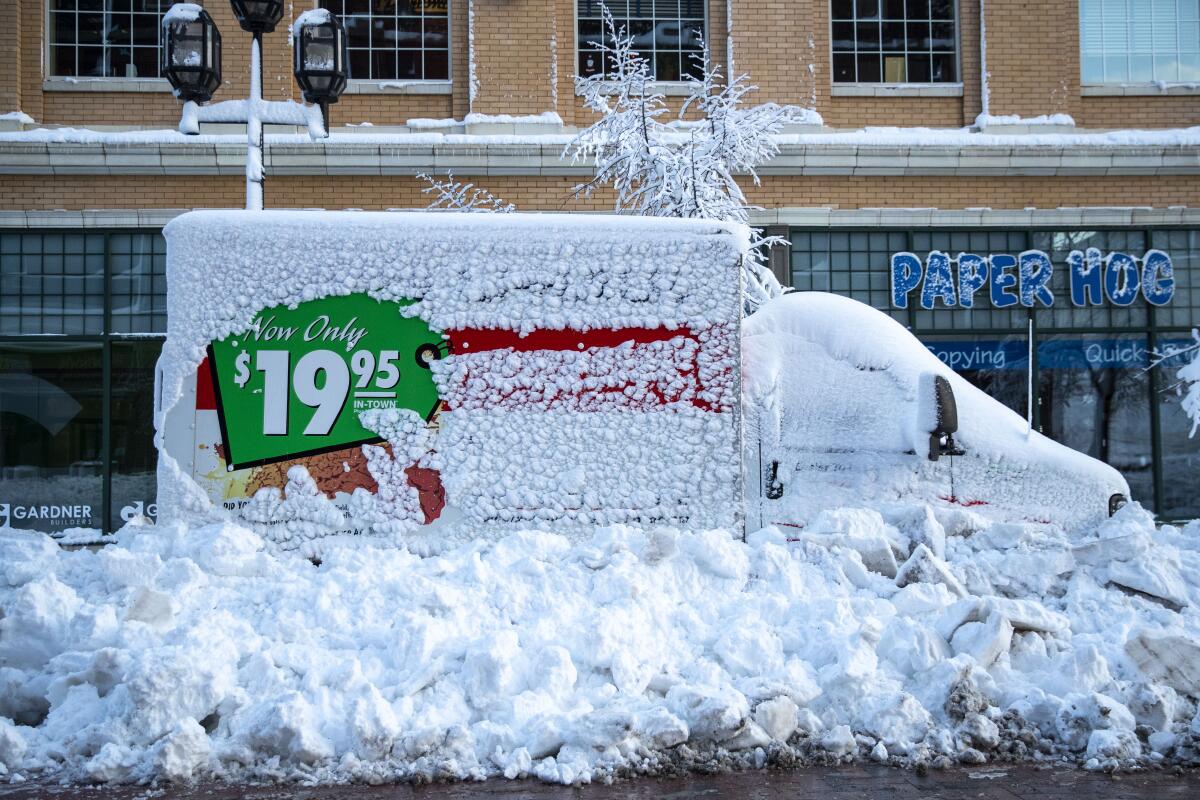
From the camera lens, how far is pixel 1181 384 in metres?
15.2

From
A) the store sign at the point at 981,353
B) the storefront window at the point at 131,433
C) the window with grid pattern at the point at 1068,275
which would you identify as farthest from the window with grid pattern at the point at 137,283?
the window with grid pattern at the point at 1068,275

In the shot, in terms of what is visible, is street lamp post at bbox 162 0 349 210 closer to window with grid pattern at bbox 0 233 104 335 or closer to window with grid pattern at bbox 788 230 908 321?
window with grid pattern at bbox 0 233 104 335

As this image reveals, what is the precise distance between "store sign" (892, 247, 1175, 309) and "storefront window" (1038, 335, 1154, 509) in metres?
0.57

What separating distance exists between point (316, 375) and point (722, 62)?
32.8 feet

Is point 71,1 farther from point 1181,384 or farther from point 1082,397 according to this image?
point 1181,384

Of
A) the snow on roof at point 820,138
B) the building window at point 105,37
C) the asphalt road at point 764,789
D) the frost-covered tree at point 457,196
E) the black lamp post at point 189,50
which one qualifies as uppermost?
the building window at point 105,37

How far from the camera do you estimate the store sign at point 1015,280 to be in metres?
14.9

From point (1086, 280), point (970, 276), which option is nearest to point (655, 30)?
point (970, 276)

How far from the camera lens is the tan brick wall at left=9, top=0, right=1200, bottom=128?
584 inches

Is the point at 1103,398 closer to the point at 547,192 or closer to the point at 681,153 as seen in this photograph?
the point at 681,153

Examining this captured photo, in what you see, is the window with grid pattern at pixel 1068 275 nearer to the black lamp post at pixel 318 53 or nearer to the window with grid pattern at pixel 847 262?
the window with grid pattern at pixel 847 262

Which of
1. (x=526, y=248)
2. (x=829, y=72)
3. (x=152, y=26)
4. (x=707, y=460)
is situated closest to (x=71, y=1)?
(x=152, y=26)

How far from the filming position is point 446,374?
7.12 m

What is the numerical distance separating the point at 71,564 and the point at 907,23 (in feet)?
Answer: 42.9
